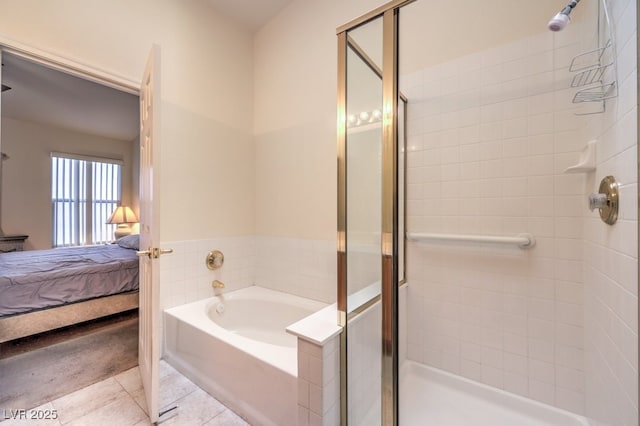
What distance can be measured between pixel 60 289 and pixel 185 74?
7.18 ft

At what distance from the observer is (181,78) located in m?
2.14

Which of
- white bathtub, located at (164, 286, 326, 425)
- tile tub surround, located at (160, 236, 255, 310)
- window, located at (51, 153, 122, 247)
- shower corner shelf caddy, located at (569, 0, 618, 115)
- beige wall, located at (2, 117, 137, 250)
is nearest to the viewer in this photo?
shower corner shelf caddy, located at (569, 0, 618, 115)

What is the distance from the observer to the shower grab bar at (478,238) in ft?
4.77

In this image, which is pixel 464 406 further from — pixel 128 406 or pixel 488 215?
pixel 128 406

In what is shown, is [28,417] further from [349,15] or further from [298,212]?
[349,15]

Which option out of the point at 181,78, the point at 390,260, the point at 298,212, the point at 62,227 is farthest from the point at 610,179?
the point at 62,227

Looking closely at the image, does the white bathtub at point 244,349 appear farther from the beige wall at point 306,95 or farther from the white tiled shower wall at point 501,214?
the white tiled shower wall at point 501,214

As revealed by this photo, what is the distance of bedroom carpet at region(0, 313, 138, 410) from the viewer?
165 centimetres

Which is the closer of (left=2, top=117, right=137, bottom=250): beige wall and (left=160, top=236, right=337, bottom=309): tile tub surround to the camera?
(left=160, top=236, right=337, bottom=309): tile tub surround

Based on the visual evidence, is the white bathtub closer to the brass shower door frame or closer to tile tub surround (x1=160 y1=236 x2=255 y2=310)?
tile tub surround (x1=160 y1=236 x2=255 y2=310)

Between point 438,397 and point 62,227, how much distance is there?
5.80 m

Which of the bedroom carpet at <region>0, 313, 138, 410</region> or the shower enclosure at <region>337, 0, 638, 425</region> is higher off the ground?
the shower enclosure at <region>337, 0, 638, 425</region>

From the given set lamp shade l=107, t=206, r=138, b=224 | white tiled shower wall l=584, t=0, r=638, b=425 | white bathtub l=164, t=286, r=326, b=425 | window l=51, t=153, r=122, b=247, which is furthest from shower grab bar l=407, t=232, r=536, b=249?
window l=51, t=153, r=122, b=247

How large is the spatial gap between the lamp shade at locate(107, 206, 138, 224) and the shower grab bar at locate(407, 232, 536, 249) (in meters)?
4.95
